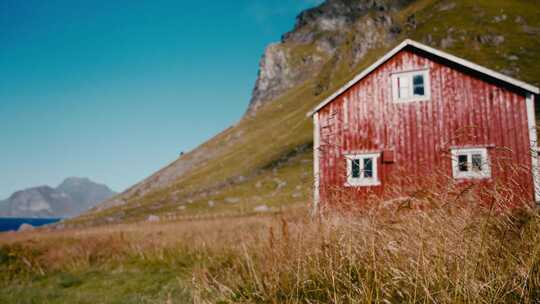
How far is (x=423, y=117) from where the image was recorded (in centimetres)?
1773

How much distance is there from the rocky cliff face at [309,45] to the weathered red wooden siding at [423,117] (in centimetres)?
10304

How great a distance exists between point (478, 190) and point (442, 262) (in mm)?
620

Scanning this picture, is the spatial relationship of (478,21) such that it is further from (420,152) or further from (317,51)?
(317,51)

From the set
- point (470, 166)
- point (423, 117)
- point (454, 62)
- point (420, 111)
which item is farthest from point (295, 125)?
point (470, 166)

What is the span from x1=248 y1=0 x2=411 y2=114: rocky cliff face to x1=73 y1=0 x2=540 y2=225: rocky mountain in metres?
24.4

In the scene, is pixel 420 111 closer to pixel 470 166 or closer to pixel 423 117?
pixel 423 117

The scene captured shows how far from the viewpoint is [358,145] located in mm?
18547

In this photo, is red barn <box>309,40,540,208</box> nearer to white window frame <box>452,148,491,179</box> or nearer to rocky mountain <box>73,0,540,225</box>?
white window frame <box>452,148,491,179</box>

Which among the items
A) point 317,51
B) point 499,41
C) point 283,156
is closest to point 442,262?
point 283,156

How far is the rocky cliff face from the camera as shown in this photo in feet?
439

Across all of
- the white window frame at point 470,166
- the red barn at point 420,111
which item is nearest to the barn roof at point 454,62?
the red barn at point 420,111

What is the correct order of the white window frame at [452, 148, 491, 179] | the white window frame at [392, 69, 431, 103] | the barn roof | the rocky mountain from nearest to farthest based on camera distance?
the white window frame at [452, 148, 491, 179] → the barn roof → the white window frame at [392, 69, 431, 103] → the rocky mountain

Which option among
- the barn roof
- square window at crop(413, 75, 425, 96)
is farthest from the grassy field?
square window at crop(413, 75, 425, 96)

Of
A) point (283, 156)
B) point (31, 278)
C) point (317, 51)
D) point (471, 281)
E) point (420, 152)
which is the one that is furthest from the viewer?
point (317, 51)
